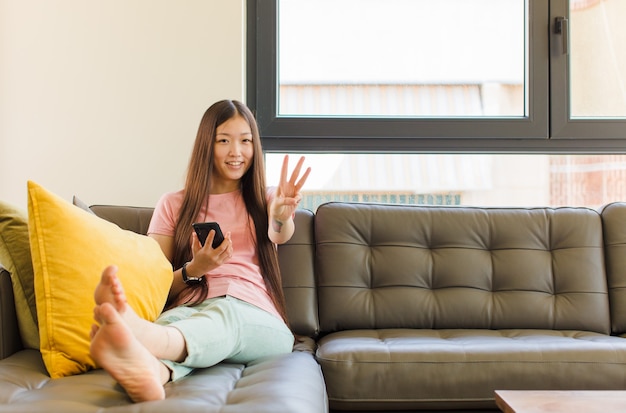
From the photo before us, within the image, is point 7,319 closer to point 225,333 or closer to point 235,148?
point 225,333

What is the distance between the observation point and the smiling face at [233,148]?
2238 mm

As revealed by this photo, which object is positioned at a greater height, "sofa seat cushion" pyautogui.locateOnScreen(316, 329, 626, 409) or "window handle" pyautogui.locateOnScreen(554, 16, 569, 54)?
"window handle" pyautogui.locateOnScreen(554, 16, 569, 54)

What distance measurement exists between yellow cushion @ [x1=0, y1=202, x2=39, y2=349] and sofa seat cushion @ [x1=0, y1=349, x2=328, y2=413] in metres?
0.07

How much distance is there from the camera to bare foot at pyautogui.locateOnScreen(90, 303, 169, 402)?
1.32 metres

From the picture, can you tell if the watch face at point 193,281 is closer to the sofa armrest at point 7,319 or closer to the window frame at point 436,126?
the sofa armrest at point 7,319

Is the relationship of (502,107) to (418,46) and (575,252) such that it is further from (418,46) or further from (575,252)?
(575,252)

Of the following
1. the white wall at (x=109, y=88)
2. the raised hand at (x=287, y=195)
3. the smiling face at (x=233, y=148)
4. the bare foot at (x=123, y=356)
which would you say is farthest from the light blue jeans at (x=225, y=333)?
the white wall at (x=109, y=88)

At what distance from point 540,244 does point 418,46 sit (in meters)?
1.07

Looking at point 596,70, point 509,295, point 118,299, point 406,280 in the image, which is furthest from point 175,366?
point 596,70

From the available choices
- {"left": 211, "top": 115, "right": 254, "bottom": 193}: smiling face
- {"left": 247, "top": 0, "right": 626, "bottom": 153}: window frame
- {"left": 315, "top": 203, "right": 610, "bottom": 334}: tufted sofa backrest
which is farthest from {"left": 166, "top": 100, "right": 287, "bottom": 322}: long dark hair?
{"left": 247, "top": 0, "right": 626, "bottom": 153}: window frame

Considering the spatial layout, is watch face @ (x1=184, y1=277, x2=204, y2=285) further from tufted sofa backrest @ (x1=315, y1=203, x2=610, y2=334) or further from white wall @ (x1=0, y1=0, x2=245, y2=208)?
white wall @ (x1=0, y1=0, x2=245, y2=208)

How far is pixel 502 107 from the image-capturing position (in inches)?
119

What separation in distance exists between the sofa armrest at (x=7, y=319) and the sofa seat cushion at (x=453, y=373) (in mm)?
845

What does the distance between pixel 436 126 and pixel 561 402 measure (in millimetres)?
1656
